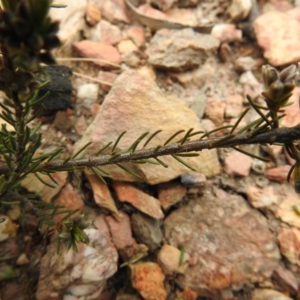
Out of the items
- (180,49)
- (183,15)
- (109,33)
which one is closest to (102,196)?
(180,49)

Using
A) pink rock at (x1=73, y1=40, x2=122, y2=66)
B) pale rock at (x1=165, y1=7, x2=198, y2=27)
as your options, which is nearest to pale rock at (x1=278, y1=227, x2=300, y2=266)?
pink rock at (x1=73, y1=40, x2=122, y2=66)

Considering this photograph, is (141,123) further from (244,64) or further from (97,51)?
(244,64)

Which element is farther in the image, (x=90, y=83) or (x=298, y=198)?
(x=90, y=83)

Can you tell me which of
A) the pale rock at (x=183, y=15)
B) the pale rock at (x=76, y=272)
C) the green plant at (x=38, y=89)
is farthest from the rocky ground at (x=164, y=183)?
the green plant at (x=38, y=89)

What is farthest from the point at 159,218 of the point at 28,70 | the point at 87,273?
the point at 28,70

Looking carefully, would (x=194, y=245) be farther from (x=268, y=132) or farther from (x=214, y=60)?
(x=214, y=60)

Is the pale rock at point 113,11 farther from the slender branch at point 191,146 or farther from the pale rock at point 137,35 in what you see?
the slender branch at point 191,146
